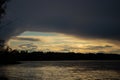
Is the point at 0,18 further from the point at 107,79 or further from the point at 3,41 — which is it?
the point at 107,79

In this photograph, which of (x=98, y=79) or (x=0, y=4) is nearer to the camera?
(x=0, y=4)

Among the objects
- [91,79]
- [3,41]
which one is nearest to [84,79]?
[91,79]

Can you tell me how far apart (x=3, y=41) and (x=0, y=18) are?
3.16 meters

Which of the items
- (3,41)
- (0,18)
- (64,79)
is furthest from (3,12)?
(64,79)

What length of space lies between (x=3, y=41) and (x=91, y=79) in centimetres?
4253

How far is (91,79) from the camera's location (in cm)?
8000

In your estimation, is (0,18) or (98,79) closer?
(0,18)

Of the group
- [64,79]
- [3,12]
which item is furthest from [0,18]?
[64,79]

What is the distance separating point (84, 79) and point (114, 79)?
767cm

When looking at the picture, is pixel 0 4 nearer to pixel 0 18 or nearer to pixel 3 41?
pixel 0 18

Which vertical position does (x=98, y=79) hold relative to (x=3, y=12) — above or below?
below

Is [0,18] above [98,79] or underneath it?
above

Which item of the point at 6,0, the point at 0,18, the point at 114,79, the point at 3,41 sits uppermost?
the point at 6,0

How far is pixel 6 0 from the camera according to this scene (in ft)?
137
